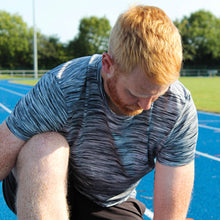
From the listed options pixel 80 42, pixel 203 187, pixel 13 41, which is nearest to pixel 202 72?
pixel 80 42

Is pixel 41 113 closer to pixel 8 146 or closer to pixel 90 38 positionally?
pixel 8 146

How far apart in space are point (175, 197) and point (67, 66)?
3.01ft

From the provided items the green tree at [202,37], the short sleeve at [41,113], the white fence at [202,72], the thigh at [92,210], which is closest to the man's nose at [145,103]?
the short sleeve at [41,113]

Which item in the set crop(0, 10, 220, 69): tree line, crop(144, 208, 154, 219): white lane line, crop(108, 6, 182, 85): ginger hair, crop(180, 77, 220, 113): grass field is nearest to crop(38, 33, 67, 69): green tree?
crop(0, 10, 220, 69): tree line

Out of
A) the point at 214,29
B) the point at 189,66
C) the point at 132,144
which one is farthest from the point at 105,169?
the point at 214,29

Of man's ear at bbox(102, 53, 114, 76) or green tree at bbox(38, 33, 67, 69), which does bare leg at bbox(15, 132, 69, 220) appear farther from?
green tree at bbox(38, 33, 67, 69)

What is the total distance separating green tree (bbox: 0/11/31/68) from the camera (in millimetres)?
53344

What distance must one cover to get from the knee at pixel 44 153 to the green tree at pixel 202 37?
48.2 meters

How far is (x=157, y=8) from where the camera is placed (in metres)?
1.52

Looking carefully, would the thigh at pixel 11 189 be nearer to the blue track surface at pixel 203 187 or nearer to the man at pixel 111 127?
the man at pixel 111 127

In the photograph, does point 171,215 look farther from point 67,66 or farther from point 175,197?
point 67,66

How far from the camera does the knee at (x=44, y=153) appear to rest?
1483mm

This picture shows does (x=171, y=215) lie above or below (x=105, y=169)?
below

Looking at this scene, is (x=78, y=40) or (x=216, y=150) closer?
(x=216, y=150)
